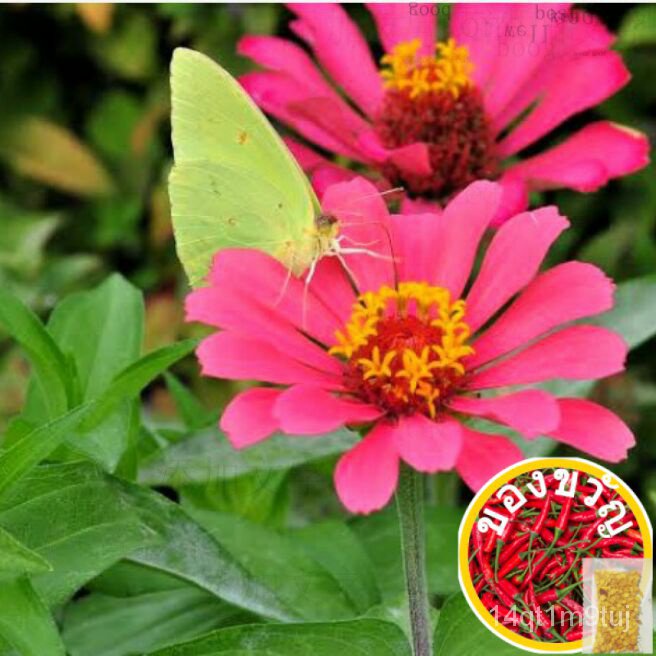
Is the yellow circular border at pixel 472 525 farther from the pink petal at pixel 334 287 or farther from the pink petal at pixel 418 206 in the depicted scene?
the pink petal at pixel 418 206

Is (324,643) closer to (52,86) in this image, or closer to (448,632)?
(448,632)

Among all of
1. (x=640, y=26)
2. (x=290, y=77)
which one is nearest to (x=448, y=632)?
(x=290, y=77)

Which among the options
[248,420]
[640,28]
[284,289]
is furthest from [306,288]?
[640,28]

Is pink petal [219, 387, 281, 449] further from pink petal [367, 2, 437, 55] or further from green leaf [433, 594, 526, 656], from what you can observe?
pink petal [367, 2, 437, 55]

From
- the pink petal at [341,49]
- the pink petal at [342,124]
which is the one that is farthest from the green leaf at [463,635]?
the pink petal at [341,49]

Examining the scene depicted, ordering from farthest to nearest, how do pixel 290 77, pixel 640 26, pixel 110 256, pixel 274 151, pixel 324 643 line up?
pixel 110 256, pixel 640 26, pixel 290 77, pixel 274 151, pixel 324 643

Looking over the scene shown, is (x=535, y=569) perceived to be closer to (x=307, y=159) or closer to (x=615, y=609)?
(x=615, y=609)
